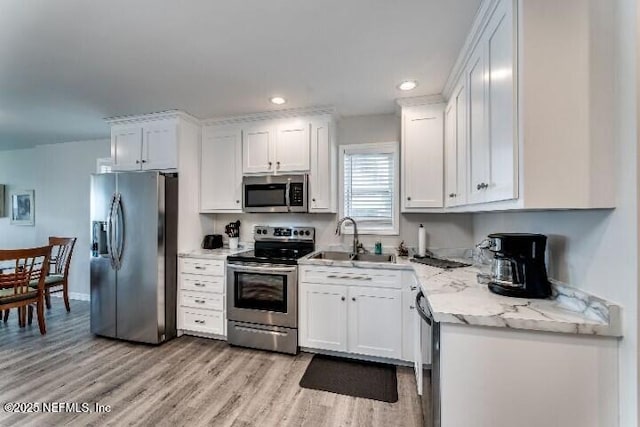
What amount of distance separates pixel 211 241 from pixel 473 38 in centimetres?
311

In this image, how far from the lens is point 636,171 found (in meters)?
0.98

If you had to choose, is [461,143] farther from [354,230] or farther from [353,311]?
[353,311]

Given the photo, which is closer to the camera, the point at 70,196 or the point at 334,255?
the point at 334,255

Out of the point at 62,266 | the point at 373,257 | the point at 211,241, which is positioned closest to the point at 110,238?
the point at 211,241

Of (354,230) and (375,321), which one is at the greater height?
(354,230)

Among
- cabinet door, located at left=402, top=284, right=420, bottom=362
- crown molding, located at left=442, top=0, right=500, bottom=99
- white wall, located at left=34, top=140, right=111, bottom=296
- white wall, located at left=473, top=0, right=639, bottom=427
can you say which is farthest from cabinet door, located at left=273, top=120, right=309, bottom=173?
white wall, located at left=34, top=140, right=111, bottom=296

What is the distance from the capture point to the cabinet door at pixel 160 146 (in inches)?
122

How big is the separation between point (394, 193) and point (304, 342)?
174cm

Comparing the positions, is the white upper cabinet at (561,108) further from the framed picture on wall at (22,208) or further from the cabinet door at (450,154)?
the framed picture on wall at (22,208)

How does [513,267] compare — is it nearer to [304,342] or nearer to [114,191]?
[304,342]

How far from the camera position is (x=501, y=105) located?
4.29 feet

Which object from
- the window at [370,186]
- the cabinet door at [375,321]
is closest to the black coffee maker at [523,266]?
the cabinet door at [375,321]

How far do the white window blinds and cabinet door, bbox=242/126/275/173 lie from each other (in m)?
0.84

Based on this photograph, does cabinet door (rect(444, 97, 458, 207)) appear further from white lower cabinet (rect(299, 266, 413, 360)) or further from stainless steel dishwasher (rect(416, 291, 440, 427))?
stainless steel dishwasher (rect(416, 291, 440, 427))
